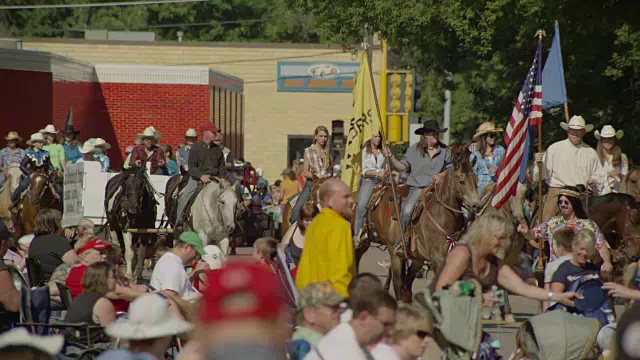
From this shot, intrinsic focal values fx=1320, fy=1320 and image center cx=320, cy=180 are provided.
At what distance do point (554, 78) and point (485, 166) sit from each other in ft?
7.82

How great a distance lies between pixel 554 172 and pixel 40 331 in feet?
34.0

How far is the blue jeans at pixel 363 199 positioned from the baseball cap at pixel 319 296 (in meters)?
11.0

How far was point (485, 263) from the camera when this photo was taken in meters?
9.25

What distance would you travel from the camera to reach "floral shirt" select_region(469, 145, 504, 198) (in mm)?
19531

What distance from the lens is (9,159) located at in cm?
2927

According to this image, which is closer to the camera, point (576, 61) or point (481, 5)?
point (481, 5)

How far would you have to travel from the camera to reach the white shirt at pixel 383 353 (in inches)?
286

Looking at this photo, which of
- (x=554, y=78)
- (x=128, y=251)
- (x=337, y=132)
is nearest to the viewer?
(x=554, y=78)

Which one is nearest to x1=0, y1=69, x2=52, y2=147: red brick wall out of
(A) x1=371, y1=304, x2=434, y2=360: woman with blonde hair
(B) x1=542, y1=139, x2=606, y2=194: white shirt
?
(B) x1=542, y1=139, x2=606, y2=194: white shirt

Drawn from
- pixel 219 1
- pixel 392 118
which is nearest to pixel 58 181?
pixel 392 118

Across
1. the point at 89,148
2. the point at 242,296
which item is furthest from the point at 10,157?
the point at 242,296

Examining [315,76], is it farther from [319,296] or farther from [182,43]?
[319,296]

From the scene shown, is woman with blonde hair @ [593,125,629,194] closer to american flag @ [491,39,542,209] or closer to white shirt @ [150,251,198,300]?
american flag @ [491,39,542,209]

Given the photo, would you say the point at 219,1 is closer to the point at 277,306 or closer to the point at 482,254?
the point at 482,254
